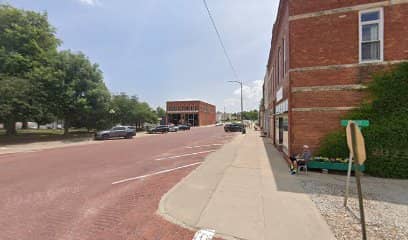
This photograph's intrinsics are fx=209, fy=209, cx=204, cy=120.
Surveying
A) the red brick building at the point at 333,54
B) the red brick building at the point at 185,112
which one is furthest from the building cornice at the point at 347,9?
the red brick building at the point at 185,112

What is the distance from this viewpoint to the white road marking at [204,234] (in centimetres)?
375

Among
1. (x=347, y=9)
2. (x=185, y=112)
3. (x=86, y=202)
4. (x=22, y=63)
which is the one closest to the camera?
(x=86, y=202)

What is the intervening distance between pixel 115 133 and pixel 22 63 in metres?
12.4

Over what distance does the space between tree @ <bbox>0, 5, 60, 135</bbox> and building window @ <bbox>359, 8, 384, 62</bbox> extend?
2653 cm

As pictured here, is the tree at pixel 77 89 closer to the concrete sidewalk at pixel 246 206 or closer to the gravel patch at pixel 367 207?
the concrete sidewalk at pixel 246 206

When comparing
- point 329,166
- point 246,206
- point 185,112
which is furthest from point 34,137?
point 185,112

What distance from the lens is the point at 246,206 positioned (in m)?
5.10

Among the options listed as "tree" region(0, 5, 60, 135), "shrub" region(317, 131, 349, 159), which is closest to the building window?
"shrub" region(317, 131, 349, 159)

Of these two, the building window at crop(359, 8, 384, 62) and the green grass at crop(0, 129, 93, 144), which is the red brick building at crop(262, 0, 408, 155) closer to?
the building window at crop(359, 8, 384, 62)

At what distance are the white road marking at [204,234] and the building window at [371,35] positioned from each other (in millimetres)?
9115

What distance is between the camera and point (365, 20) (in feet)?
28.2

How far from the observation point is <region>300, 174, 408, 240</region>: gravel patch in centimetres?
393

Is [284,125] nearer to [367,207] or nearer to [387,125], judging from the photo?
[387,125]

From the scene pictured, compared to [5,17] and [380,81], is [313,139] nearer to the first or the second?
[380,81]
